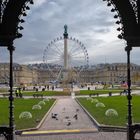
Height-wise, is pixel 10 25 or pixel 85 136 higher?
pixel 10 25

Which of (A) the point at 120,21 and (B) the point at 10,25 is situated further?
(A) the point at 120,21

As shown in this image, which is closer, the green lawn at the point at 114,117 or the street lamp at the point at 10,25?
the street lamp at the point at 10,25

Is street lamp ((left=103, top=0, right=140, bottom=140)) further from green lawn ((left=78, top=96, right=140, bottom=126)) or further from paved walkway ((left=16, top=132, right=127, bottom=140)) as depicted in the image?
green lawn ((left=78, top=96, right=140, bottom=126))

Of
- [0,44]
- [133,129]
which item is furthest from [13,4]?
[133,129]

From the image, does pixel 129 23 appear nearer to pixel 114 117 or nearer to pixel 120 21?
pixel 120 21

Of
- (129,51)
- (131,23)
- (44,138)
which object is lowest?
(44,138)

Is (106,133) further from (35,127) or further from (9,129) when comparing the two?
(9,129)

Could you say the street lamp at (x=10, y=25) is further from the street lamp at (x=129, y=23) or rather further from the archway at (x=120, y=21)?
the street lamp at (x=129, y=23)

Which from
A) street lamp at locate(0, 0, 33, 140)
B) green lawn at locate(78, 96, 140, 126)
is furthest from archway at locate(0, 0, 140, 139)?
green lawn at locate(78, 96, 140, 126)

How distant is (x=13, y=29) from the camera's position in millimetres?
13906

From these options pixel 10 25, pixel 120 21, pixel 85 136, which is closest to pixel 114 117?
pixel 85 136

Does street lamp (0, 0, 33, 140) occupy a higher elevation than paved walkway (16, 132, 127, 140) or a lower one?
higher

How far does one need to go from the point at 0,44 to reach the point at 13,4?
1.38m

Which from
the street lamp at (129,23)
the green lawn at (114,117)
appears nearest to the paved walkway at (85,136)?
the green lawn at (114,117)
